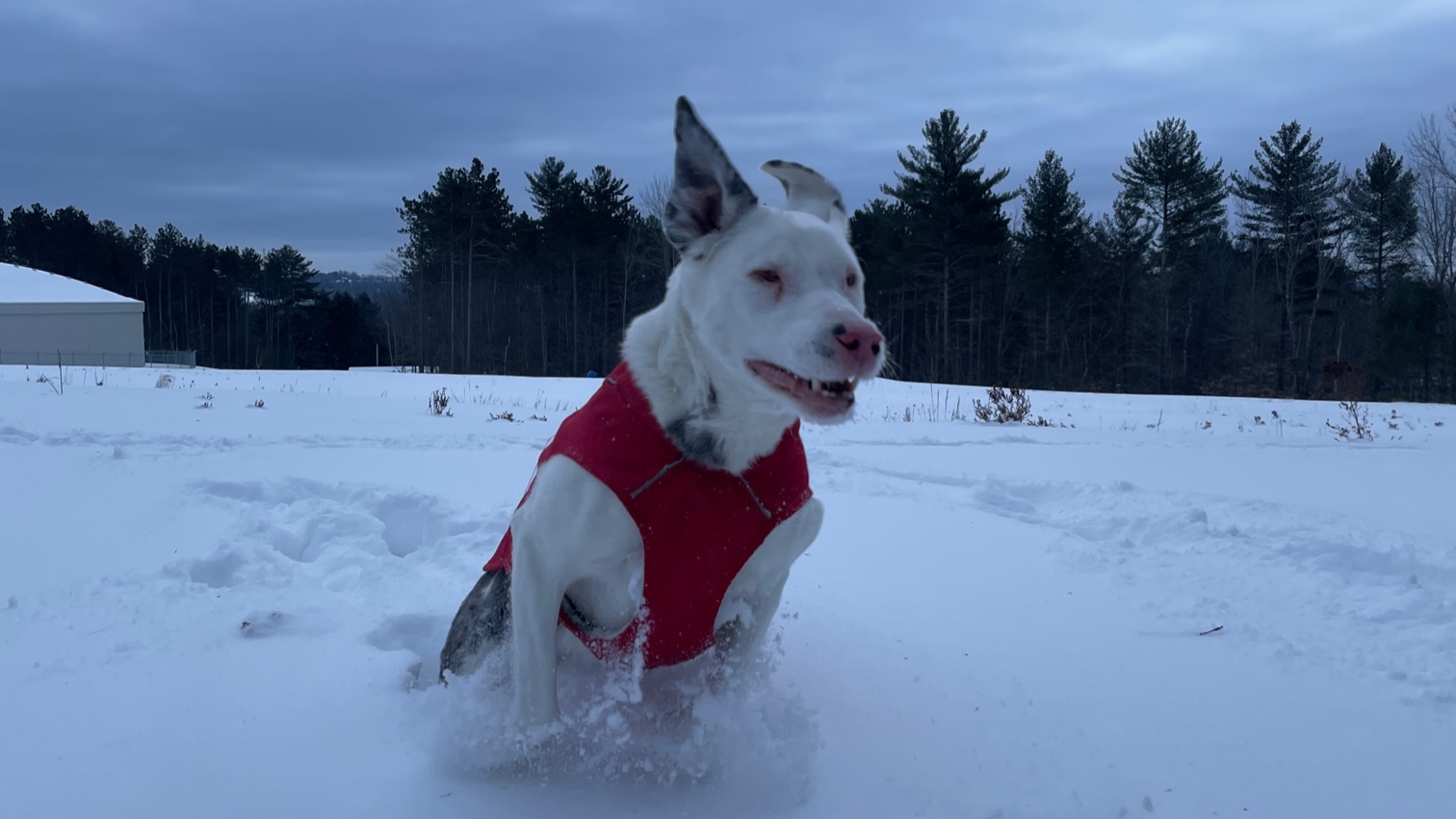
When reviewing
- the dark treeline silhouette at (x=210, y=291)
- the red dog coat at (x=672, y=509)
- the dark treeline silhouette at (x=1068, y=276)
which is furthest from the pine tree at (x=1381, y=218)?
the dark treeline silhouette at (x=210, y=291)

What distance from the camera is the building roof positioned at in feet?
148

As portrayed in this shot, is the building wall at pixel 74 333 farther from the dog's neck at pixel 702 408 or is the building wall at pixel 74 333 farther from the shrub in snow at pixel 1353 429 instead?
the dog's neck at pixel 702 408

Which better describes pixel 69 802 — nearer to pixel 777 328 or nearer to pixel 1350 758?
pixel 777 328

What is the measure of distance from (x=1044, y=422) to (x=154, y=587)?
1029 cm

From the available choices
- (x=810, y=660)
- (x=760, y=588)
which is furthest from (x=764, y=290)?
(x=810, y=660)

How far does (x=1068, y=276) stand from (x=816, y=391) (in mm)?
42847

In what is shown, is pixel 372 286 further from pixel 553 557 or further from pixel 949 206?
pixel 553 557

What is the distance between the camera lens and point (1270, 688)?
271 centimetres

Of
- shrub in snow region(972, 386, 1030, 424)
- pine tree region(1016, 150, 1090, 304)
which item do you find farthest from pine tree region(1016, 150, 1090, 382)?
shrub in snow region(972, 386, 1030, 424)

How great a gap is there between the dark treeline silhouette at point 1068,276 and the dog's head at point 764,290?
3140 centimetres

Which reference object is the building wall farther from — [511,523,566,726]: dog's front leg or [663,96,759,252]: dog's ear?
[663,96,759,252]: dog's ear

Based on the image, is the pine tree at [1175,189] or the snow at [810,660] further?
the pine tree at [1175,189]

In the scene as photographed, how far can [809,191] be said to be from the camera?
3.02m

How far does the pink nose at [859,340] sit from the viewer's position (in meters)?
2.12
